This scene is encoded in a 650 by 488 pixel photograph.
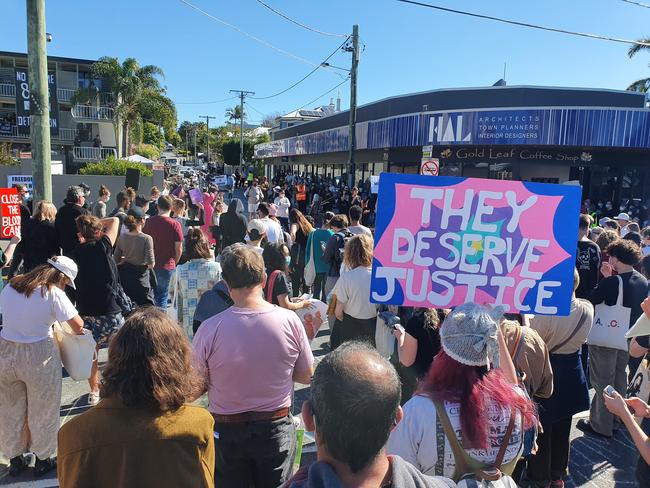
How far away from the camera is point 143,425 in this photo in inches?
68.4

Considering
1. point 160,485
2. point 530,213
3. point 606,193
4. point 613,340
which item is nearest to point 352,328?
point 530,213

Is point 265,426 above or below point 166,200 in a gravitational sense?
below

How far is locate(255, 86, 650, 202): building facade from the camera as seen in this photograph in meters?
16.9

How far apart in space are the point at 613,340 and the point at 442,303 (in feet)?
7.37

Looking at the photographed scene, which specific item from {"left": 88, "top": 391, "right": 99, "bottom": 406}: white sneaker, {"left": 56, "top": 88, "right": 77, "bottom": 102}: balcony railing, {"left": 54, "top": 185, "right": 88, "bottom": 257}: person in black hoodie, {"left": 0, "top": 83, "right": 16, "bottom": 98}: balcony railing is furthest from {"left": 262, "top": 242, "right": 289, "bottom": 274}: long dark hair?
{"left": 0, "top": 83, "right": 16, "bottom": 98}: balcony railing

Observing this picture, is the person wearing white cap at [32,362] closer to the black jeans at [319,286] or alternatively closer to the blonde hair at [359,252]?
the blonde hair at [359,252]

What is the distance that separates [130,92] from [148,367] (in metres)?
35.8

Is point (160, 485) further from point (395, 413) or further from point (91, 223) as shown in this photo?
point (91, 223)

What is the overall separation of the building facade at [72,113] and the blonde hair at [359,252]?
111 ft

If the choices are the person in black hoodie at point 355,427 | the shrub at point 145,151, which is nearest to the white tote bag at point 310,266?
the person in black hoodie at point 355,427

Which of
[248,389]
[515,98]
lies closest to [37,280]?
[248,389]

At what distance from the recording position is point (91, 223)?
4.53m

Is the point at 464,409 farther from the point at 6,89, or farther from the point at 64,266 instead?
the point at 6,89

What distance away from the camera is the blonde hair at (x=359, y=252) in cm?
424
